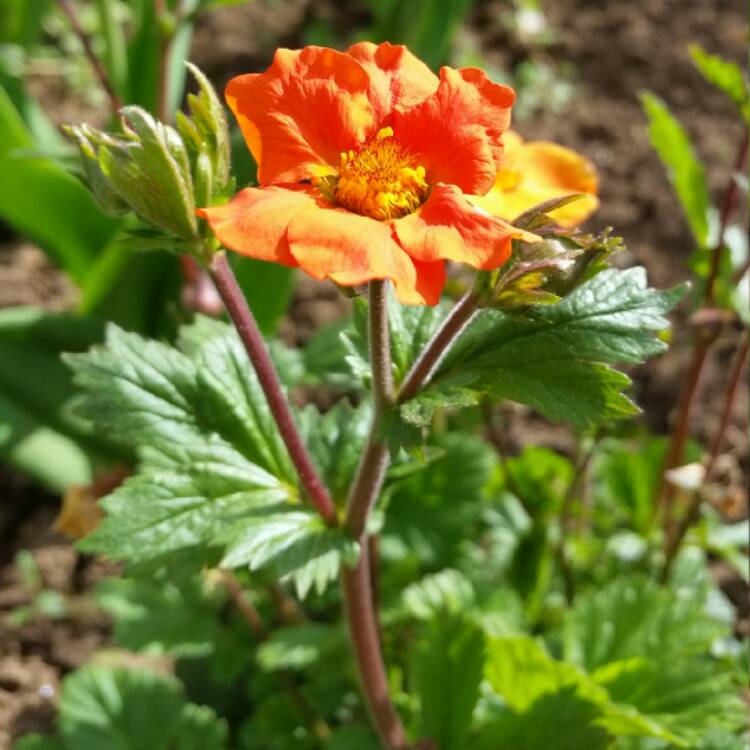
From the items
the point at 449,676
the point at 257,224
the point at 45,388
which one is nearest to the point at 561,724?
the point at 449,676

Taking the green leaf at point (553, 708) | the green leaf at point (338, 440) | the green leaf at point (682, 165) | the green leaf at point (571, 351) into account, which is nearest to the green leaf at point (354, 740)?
the green leaf at point (553, 708)

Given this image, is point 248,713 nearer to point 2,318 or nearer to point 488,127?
point 2,318

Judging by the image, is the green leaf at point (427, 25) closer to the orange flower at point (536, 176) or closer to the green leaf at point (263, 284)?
the green leaf at point (263, 284)

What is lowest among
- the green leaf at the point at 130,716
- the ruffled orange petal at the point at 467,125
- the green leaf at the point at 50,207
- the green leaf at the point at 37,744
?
the green leaf at the point at 37,744

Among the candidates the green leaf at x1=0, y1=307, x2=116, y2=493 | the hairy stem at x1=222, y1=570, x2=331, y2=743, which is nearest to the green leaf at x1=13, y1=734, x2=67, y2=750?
the hairy stem at x1=222, y1=570, x2=331, y2=743

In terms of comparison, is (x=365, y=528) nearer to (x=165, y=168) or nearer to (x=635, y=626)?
(x=165, y=168)

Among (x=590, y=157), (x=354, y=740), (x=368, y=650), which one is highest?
(x=590, y=157)
